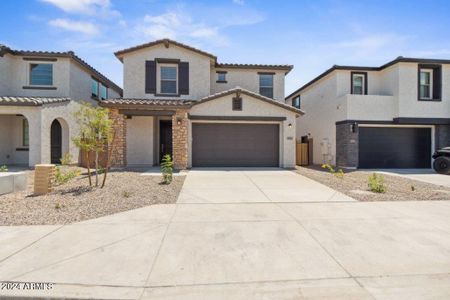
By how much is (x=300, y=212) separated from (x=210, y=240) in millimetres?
2636

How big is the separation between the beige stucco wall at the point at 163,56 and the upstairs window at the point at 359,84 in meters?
9.55

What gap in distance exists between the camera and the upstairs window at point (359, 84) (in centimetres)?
1603

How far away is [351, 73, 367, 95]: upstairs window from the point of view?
16031 mm

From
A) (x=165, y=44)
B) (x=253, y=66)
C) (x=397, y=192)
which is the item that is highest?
(x=165, y=44)

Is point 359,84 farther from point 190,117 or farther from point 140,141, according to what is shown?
point 140,141

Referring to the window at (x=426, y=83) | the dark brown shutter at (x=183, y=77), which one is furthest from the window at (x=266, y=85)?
the window at (x=426, y=83)

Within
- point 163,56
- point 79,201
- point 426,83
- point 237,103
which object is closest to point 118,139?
point 163,56

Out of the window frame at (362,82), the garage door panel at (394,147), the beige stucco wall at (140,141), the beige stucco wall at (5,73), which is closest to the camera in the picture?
the beige stucco wall at (5,73)

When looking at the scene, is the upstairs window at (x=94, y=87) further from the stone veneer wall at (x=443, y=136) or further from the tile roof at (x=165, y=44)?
the stone veneer wall at (x=443, y=136)

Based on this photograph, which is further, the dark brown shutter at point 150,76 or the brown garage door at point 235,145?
the dark brown shutter at point 150,76

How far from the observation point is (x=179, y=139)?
42.5ft

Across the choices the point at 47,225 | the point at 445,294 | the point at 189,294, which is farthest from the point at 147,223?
the point at 445,294

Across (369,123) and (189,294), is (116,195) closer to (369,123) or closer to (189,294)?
(189,294)

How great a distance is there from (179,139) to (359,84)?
12323 mm
